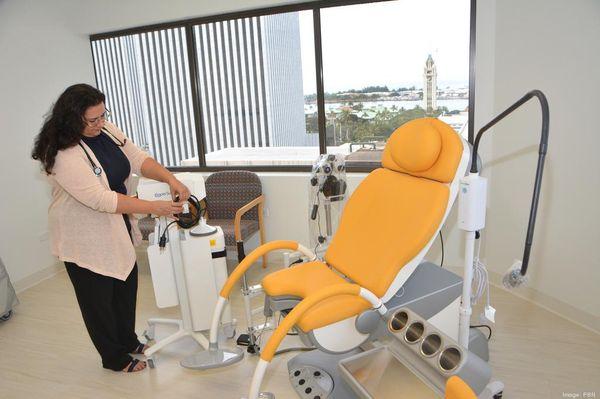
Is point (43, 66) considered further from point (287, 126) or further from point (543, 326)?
point (543, 326)

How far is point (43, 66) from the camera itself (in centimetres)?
346

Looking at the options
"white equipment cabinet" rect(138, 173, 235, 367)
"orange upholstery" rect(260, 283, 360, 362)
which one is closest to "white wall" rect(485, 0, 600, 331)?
"orange upholstery" rect(260, 283, 360, 362)

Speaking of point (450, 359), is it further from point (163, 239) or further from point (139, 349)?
point (139, 349)

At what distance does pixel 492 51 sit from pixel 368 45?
841 mm

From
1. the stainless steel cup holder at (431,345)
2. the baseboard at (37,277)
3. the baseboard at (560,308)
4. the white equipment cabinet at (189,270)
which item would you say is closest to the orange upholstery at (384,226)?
the stainless steel cup holder at (431,345)

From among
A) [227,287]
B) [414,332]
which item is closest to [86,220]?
[227,287]

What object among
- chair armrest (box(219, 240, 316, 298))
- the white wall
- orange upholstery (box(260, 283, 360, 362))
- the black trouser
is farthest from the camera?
the white wall

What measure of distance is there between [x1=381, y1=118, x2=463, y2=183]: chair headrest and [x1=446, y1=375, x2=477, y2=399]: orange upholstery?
0.79 meters

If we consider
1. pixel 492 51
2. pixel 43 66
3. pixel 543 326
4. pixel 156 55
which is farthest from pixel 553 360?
pixel 43 66

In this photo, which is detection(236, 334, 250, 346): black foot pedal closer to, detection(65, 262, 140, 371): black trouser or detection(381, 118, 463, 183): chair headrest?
detection(65, 262, 140, 371): black trouser

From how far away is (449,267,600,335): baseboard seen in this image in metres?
2.30

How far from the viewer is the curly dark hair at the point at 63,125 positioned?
1.81m

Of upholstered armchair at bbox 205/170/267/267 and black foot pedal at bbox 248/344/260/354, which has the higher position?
upholstered armchair at bbox 205/170/267/267

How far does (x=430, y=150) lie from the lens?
169cm
